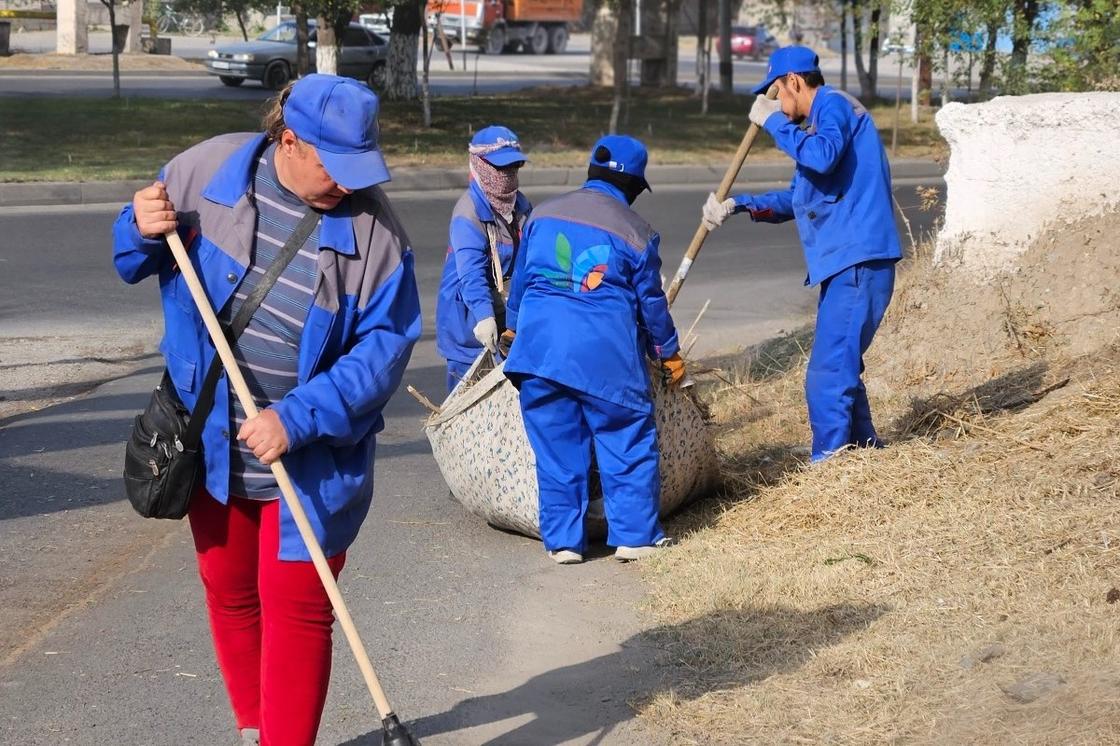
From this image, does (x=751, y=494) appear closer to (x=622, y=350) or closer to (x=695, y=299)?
(x=622, y=350)

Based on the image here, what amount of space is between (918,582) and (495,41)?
143 feet

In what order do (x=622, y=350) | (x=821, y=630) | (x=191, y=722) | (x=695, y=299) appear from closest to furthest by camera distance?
(x=191, y=722) < (x=821, y=630) < (x=622, y=350) < (x=695, y=299)

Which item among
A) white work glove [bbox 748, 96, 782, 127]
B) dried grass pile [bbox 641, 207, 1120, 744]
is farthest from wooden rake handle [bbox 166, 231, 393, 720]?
white work glove [bbox 748, 96, 782, 127]

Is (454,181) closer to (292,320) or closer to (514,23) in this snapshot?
(292,320)

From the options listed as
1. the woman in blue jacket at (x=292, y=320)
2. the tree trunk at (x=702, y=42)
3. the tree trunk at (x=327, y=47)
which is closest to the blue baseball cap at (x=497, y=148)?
the woman in blue jacket at (x=292, y=320)

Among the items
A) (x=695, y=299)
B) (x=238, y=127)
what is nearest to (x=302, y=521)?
(x=695, y=299)

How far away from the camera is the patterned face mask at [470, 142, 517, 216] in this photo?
6.11 meters

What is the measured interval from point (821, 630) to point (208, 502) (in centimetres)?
204

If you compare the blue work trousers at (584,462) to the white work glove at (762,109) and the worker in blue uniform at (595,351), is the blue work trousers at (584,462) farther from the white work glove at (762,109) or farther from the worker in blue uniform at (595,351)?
the white work glove at (762,109)

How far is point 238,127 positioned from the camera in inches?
770

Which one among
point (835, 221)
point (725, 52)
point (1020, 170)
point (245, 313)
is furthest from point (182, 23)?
point (245, 313)

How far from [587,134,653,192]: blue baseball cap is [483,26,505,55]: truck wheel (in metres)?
41.7

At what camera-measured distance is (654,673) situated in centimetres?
446

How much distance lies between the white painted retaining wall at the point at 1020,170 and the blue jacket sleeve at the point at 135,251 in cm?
542
